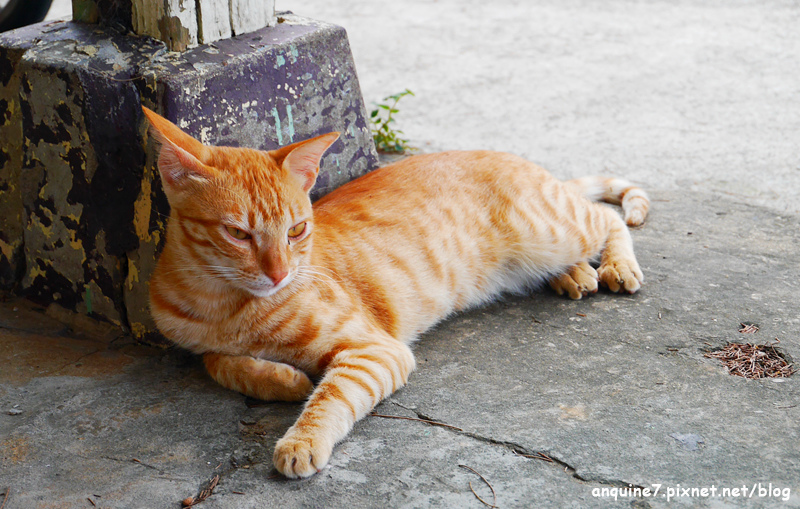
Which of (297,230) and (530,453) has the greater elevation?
(297,230)

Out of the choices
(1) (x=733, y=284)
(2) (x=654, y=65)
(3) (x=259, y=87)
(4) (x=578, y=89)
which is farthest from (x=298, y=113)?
(2) (x=654, y=65)

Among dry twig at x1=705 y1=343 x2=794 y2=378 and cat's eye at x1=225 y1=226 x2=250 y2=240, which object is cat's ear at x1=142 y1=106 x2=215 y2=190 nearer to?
cat's eye at x1=225 y1=226 x2=250 y2=240

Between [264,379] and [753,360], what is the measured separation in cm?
186

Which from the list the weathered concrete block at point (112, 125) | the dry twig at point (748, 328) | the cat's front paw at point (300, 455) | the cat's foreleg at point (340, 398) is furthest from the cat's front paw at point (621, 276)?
the cat's front paw at point (300, 455)

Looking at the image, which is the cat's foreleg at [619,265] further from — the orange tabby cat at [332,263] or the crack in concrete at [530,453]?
the crack in concrete at [530,453]

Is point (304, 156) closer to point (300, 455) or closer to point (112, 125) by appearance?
point (112, 125)

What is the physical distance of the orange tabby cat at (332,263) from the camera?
2465 millimetres

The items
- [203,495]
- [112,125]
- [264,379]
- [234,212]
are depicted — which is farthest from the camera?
[112,125]

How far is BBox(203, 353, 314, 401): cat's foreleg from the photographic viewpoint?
2592 millimetres

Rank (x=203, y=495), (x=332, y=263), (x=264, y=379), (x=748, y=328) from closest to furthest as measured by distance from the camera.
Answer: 1. (x=203, y=495)
2. (x=264, y=379)
3. (x=332, y=263)
4. (x=748, y=328)

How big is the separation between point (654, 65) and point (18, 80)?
228 inches

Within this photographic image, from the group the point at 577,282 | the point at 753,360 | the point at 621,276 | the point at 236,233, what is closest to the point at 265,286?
the point at 236,233

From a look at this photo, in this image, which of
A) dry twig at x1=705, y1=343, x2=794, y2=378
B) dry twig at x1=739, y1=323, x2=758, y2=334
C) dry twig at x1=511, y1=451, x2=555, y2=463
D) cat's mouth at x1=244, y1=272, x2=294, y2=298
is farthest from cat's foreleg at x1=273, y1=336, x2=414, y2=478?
dry twig at x1=739, y1=323, x2=758, y2=334

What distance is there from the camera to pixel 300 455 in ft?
Answer: 7.26
